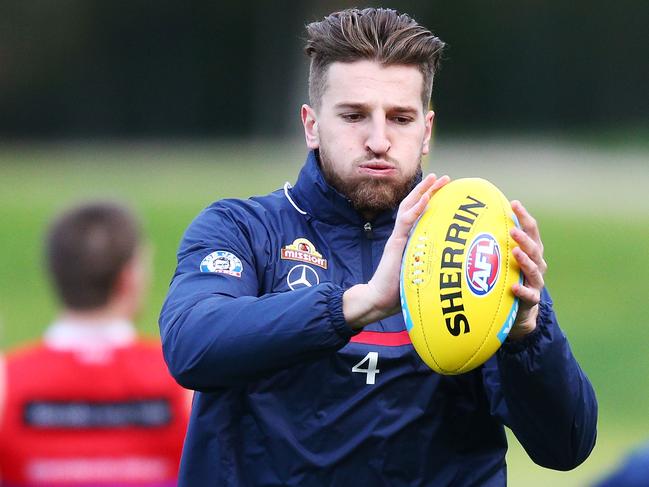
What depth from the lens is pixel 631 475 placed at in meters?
2.38

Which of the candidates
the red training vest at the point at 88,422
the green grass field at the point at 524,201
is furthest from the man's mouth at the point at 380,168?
the green grass field at the point at 524,201

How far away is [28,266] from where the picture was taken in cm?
2009

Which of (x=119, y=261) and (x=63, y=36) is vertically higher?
(x=119, y=261)

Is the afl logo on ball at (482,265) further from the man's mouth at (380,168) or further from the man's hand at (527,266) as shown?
the man's mouth at (380,168)

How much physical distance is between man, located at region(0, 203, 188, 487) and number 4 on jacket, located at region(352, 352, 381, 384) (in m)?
0.87

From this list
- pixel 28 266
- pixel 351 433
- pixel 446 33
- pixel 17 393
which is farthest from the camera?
pixel 446 33

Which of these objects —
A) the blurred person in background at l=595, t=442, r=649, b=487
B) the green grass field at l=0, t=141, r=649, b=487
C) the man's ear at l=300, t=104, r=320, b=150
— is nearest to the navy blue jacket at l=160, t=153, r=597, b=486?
the man's ear at l=300, t=104, r=320, b=150

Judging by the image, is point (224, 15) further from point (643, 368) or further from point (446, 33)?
point (643, 368)

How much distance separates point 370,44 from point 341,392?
1016 millimetres

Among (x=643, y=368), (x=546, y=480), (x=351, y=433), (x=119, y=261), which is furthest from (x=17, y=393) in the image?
(x=643, y=368)

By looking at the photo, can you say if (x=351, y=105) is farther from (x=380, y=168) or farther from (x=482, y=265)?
(x=482, y=265)

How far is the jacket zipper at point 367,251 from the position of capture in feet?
13.0

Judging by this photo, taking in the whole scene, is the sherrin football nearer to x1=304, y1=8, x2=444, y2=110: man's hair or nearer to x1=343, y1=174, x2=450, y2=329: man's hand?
x1=343, y1=174, x2=450, y2=329: man's hand

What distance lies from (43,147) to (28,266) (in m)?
15.1
